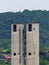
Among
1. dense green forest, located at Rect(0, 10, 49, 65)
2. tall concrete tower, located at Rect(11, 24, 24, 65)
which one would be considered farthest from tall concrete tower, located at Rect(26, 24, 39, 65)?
dense green forest, located at Rect(0, 10, 49, 65)

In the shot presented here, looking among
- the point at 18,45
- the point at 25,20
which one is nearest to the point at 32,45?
the point at 18,45

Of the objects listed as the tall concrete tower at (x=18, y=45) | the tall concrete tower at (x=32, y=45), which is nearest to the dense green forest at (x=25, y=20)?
the tall concrete tower at (x=18, y=45)

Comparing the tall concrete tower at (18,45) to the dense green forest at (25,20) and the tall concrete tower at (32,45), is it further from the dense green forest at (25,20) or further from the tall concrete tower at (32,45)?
the dense green forest at (25,20)

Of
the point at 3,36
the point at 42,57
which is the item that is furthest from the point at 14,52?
the point at 3,36

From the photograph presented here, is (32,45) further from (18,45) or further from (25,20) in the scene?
(25,20)

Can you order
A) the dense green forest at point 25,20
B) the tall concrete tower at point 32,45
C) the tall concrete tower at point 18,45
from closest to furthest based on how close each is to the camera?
the tall concrete tower at point 32,45, the tall concrete tower at point 18,45, the dense green forest at point 25,20

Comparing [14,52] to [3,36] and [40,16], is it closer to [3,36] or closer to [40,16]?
[3,36]

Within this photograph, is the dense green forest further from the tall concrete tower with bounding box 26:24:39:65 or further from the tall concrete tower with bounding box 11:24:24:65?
the tall concrete tower with bounding box 26:24:39:65

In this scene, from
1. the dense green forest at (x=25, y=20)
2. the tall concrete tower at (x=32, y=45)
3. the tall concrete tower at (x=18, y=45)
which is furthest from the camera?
the dense green forest at (x=25, y=20)

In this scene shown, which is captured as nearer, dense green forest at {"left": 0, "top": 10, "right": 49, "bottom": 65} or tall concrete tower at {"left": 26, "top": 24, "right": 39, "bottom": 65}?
tall concrete tower at {"left": 26, "top": 24, "right": 39, "bottom": 65}
